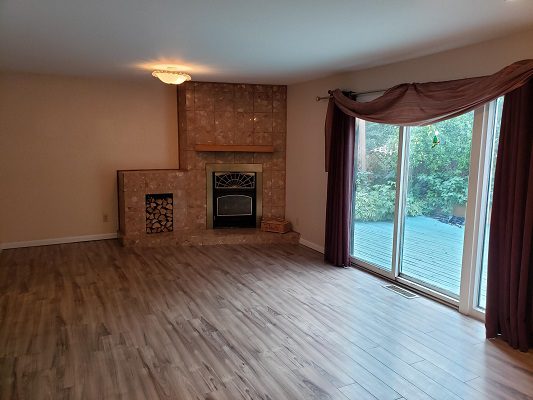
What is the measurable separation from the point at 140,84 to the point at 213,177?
1.70 meters

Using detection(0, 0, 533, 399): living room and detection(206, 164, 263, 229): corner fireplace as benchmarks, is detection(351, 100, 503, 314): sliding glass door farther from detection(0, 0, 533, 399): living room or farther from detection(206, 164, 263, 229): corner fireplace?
detection(206, 164, 263, 229): corner fireplace

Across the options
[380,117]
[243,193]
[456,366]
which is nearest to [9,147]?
[243,193]

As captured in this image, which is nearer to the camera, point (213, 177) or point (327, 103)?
point (327, 103)

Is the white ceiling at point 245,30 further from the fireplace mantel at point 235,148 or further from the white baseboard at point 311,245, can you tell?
the white baseboard at point 311,245

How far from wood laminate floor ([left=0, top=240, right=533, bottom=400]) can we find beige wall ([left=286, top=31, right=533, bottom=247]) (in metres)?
1.26

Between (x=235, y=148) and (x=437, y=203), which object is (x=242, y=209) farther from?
(x=437, y=203)

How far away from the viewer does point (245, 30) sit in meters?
3.07

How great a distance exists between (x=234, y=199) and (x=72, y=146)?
2383 millimetres

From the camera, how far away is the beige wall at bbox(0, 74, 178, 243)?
210 inches

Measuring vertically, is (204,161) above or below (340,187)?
above

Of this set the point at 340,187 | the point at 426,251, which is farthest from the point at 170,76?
the point at 426,251

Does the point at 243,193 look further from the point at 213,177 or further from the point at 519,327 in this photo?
the point at 519,327

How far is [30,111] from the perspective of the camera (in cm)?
536

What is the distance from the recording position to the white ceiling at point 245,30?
99.0 inches
